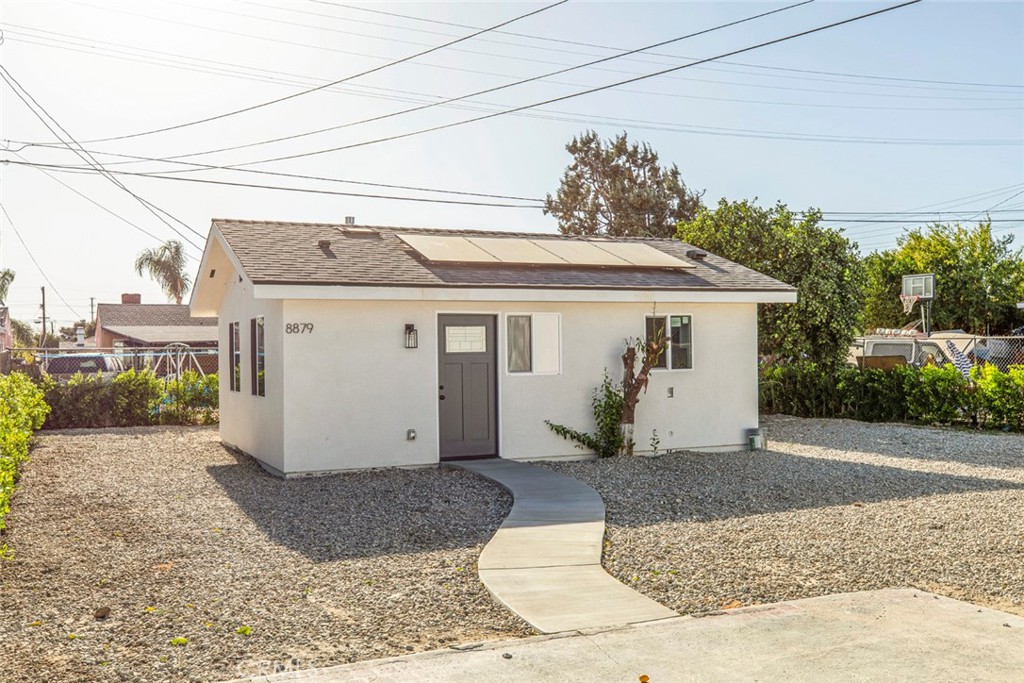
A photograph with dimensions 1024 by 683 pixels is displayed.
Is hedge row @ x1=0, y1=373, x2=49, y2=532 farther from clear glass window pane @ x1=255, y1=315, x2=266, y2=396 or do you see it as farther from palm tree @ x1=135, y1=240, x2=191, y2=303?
palm tree @ x1=135, y1=240, x2=191, y2=303

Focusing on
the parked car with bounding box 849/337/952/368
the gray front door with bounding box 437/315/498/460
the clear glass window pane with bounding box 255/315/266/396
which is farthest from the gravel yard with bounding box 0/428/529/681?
the parked car with bounding box 849/337/952/368

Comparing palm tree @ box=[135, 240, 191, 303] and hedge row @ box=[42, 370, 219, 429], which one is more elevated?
palm tree @ box=[135, 240, 191, 303]

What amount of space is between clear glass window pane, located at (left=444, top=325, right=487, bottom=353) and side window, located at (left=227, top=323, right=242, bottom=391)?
12.3ft

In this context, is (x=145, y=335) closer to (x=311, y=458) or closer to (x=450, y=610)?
(x=311, y=458)

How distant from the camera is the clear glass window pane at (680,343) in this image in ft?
46.0

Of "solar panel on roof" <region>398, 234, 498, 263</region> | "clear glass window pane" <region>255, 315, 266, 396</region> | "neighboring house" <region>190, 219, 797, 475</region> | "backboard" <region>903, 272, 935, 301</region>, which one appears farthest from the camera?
"backboard" <region>903, 272, 935, 301</region>

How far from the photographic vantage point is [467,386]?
1282cm

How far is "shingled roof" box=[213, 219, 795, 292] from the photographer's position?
468 inches

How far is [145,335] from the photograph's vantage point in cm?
4106

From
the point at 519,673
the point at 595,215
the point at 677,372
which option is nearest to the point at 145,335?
the point at 595,215

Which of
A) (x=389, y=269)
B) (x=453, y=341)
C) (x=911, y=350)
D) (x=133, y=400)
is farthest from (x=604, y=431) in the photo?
(x=911, y=350)

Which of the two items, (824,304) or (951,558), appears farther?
(824,304)

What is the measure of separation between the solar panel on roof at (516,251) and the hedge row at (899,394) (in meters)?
8.17

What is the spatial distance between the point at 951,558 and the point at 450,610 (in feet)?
14.4
